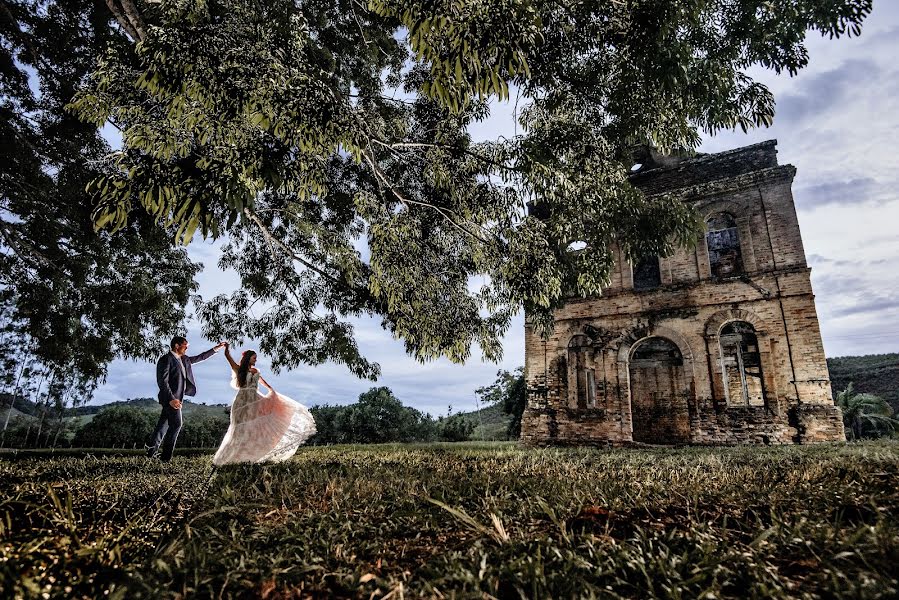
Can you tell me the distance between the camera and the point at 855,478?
114 inches

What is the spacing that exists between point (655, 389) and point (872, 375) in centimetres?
3710

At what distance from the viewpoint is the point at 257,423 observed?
595 centimetres

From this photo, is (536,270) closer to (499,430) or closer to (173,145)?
(173,145)

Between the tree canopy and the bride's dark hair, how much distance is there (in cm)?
195

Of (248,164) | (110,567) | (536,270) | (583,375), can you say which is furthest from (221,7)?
(583,375)

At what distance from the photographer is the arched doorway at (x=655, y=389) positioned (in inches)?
570

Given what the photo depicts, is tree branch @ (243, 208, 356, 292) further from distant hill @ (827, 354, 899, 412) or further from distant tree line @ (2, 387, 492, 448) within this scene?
distant hill @ (827, 354, 899, 412)

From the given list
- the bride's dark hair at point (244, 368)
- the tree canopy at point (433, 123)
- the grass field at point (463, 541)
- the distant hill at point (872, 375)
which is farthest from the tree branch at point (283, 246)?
the distant hill at point (872, 375)

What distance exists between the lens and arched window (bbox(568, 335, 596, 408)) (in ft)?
45.2

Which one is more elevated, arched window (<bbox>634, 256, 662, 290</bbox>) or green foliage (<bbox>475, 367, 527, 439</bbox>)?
arched window (<bbox>634, 256, 662, 290</bbox>)

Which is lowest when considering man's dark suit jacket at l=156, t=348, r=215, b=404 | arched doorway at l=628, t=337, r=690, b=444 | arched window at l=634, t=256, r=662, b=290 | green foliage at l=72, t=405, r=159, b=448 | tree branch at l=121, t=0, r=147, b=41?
green foliage at l=72, t=405, r=159, b=448

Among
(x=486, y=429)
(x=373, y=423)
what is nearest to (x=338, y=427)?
(x=373, y=423)

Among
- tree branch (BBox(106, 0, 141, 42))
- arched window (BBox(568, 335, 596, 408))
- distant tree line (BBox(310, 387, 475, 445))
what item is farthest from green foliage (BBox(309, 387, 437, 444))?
tree branch (BBox(106, 0, 141, 42))

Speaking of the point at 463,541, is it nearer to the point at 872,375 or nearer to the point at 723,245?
the point at 723,245
